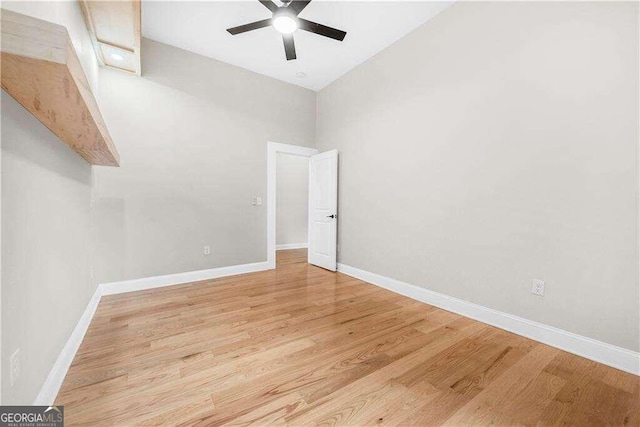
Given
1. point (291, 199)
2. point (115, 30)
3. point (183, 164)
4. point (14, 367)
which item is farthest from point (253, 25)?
point (291, 199)

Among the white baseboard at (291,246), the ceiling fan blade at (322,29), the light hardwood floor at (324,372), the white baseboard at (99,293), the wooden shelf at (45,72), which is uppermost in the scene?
the ceiling fan blade at (322,29)

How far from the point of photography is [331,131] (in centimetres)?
432

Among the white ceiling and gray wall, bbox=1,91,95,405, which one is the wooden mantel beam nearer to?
the white ceiling

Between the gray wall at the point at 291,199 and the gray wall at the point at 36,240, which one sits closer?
the gray wall at the point at 36,240

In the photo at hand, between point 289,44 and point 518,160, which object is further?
point 289,44

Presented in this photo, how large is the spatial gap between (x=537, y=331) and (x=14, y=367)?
10.4 feet

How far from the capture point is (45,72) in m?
0.71

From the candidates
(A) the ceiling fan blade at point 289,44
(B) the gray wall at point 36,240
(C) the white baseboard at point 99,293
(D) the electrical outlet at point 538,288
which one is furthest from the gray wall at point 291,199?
(D) the electrical outlet at point 538,288

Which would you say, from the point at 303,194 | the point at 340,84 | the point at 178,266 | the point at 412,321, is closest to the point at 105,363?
the point at 178,266

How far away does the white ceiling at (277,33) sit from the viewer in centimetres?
266

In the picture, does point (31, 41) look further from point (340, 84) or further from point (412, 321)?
point (340, 84)

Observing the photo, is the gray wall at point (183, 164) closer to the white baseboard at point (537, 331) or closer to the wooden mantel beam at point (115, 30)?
the wooden mantel beam at point (115, 30)

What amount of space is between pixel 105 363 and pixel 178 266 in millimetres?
1789

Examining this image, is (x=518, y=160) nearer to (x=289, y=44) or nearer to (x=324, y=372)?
(x=324, y=372)
